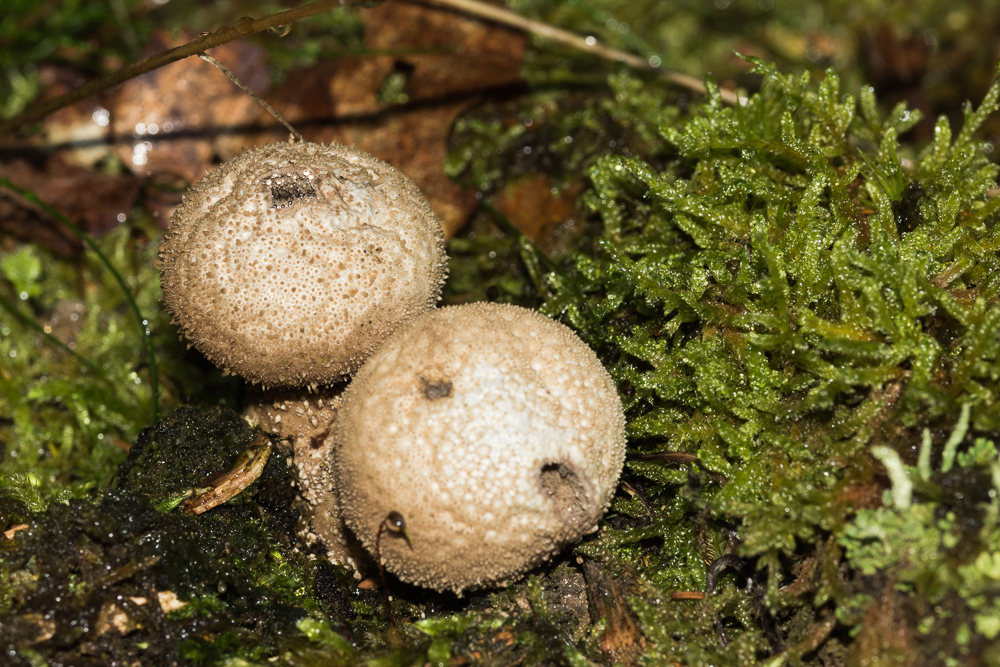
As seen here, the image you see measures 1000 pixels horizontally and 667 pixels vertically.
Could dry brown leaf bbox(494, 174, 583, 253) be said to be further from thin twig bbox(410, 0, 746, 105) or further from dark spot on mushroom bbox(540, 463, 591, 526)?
dark spot on mushroom bbox(540, 463, 591, 526)

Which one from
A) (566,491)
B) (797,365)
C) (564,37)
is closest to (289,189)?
(566,491)

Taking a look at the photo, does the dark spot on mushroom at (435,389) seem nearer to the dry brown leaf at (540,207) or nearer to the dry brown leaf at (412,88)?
the dry brown leaf at (540,207)

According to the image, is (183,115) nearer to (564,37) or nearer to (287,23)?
(287,23)

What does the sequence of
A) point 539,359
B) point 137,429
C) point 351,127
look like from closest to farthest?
point 539,359 < point 137,429 < point 351,127

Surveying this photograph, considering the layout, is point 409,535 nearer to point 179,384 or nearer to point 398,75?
point 179,384

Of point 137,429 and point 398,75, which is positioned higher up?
point 398,75

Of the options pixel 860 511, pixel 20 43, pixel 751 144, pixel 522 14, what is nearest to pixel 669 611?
pixel 860 511
